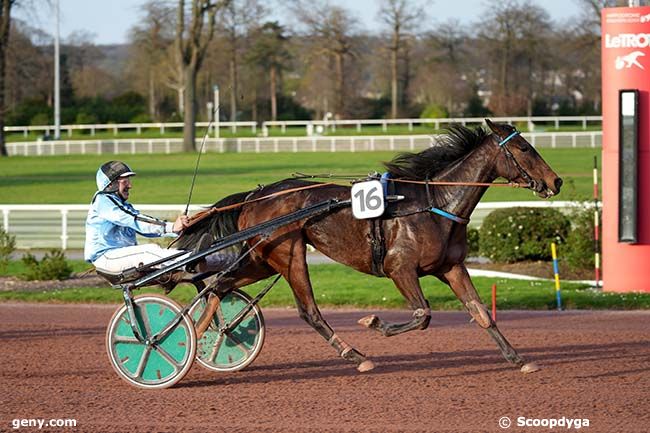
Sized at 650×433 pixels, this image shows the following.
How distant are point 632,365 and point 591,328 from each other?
2.11m

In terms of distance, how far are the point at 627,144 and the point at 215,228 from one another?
6288 mm

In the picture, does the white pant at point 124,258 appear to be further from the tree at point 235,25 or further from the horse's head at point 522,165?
the tree at point 235,25

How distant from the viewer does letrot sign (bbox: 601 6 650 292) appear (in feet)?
40.6

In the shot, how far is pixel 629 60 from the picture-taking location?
40.8 ft

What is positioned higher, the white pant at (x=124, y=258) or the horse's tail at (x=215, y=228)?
the horse's tail at (x=215, y=228)

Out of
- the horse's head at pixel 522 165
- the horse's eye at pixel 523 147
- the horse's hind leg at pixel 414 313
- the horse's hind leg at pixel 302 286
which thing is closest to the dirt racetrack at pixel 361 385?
the horse's hind leg at pixel 302 286

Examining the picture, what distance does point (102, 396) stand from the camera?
7012mm

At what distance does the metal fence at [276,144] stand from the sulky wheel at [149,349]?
34410 millimetres

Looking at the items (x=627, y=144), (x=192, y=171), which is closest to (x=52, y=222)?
(x=627, y=144)

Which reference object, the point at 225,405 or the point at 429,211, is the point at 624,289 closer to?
the point at 429,211

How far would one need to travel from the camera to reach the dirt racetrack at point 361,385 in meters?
6.25

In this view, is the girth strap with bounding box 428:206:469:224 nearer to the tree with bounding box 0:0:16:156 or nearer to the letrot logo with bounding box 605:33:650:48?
the letrot logo with bounding box 605:33:650:48

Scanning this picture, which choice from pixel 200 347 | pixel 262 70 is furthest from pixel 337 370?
pixel 262 70

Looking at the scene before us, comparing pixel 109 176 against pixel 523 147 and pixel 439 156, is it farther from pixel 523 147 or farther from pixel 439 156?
pixel 523 147
